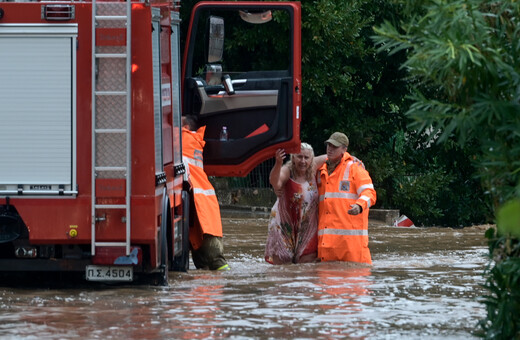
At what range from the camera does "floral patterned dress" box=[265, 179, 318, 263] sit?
12172 mm

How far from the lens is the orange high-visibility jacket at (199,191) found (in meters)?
11.7

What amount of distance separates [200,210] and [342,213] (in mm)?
1446

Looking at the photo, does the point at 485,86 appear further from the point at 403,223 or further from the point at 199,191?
the point at 403,223

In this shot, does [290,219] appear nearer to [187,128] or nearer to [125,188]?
[187,128]

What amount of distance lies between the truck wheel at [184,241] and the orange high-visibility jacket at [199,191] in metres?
0.23

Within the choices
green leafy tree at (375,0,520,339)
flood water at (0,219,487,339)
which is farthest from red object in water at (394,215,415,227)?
green leafy tree at (375,0,520,339)

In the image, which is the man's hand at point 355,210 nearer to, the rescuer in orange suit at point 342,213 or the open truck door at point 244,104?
the rescuer in orange suit at point 342,213

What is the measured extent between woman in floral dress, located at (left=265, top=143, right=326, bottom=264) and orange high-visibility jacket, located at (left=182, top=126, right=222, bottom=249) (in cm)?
71

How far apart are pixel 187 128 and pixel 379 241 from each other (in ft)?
20.6

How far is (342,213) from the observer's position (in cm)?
1188

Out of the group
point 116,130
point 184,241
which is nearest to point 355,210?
point 184,241

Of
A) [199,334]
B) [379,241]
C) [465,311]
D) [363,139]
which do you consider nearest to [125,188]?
[199,334]

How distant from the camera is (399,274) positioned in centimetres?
1192

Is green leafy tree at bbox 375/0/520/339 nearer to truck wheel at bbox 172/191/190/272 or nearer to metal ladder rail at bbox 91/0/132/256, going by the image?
metal ladder rail at bbox 91/0/132/256
